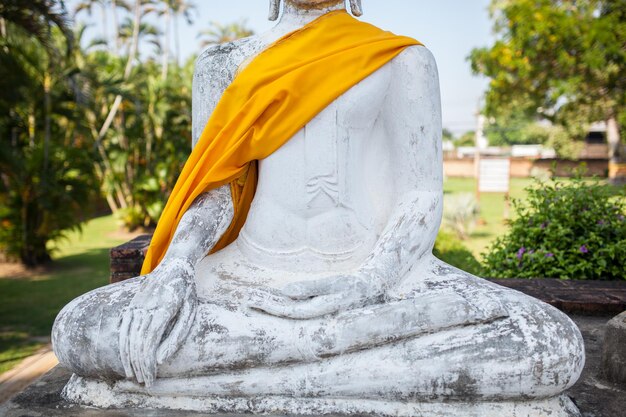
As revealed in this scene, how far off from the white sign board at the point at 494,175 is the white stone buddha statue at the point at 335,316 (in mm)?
9575

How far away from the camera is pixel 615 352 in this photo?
263 cm

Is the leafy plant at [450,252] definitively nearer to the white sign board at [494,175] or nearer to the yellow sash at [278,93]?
the white sign board at [494,175]

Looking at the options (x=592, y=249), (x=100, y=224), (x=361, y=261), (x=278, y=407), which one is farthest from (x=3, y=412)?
(x=100, y=224)

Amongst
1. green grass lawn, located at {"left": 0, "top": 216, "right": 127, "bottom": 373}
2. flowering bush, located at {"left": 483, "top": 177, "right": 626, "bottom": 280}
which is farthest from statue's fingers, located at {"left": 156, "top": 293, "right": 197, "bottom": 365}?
green grass lawn, located at {"left": 0, "top": 216, "right": 127, "bottom": 373}

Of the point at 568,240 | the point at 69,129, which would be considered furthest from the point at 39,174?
the point at 568,240

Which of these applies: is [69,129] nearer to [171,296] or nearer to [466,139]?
[171,296]

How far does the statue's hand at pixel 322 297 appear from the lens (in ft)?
7.20

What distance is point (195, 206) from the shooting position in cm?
257

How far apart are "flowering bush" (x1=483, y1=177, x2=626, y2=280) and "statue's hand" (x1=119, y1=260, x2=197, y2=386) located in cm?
333

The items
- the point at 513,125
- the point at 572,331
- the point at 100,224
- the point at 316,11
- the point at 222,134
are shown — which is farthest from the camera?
the point at 513,125

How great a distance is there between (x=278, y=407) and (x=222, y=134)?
1.13m

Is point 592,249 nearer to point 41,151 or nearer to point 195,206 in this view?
point 195,206

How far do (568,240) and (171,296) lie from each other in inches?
140

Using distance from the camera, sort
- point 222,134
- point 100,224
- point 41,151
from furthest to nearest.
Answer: point 100,224 < point 41,151 < point 222,134
